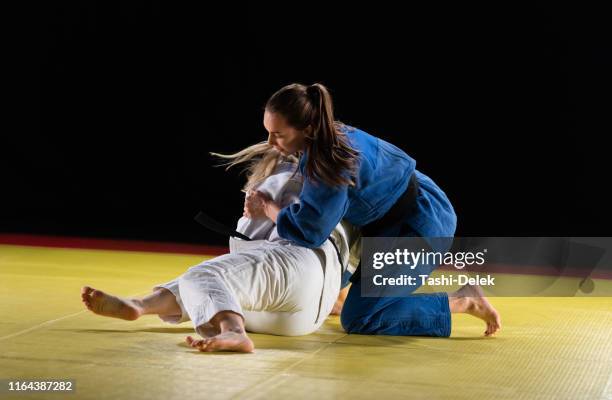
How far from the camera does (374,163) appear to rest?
2.71m

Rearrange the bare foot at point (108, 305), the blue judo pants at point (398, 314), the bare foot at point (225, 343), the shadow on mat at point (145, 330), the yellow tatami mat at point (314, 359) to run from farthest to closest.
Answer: the blue judo pants at point (398, 314) < the shadow on mat at point (145, 330) < the bare foot at point (108, 305) < the bare foot at point (225, 343) < the yellow tatami mat at point (314, 359)

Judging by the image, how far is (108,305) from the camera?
2543 mm

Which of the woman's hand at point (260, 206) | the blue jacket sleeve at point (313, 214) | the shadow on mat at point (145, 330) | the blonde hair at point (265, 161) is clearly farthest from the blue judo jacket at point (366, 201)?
the shadow on mat at point (145, 330)

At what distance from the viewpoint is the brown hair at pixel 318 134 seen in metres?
2.55

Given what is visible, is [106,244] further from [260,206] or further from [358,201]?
[358,201]

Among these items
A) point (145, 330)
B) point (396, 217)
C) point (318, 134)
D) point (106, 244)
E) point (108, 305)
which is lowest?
point (106, 244)

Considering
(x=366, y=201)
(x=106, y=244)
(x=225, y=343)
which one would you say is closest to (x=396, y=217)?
(x=366, y=201)

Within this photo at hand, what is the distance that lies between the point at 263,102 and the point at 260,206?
7.45ft

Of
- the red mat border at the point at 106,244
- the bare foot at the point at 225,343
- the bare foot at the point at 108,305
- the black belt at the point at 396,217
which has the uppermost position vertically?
the black belt at the point at 396,217

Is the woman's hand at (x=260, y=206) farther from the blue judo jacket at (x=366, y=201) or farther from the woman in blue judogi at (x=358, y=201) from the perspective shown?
the blue judo jacket at (x=366, y=201)

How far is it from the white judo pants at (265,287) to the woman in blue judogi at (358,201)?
8 centimetres

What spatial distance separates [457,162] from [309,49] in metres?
0.91

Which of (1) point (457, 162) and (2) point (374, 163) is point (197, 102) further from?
(2) point (374, 163)

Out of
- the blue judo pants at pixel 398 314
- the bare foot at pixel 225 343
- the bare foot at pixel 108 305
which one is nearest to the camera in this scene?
the bare foot at pixel 225 343
